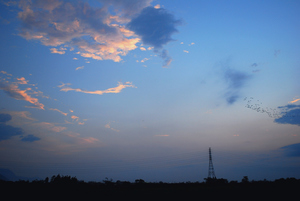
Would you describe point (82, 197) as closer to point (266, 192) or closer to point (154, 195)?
point (154, 195)

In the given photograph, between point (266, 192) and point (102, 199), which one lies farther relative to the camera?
point (266, 192)

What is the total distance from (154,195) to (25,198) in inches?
783

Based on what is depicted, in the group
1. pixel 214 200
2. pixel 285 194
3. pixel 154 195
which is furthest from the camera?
pixel 154 195

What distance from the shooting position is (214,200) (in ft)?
95.8

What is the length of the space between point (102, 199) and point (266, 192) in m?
26.3

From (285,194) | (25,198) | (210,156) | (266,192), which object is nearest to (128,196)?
(25,198)

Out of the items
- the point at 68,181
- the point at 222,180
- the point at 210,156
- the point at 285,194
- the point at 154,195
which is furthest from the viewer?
the point at 210,156

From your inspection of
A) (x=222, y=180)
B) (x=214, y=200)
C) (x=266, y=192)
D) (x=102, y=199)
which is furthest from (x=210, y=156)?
(x=102, y=199)

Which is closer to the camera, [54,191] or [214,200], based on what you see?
[214,200]

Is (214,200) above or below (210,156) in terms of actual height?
below

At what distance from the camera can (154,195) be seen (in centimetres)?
3325

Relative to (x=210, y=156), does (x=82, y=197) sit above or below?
below

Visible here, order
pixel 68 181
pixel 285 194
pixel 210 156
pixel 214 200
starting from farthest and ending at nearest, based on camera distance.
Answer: pixel 210 156 < pixel 68 181 < pixel 285 194 < pixel 214 200

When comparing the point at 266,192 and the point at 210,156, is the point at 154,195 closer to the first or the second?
the point at 266,192
